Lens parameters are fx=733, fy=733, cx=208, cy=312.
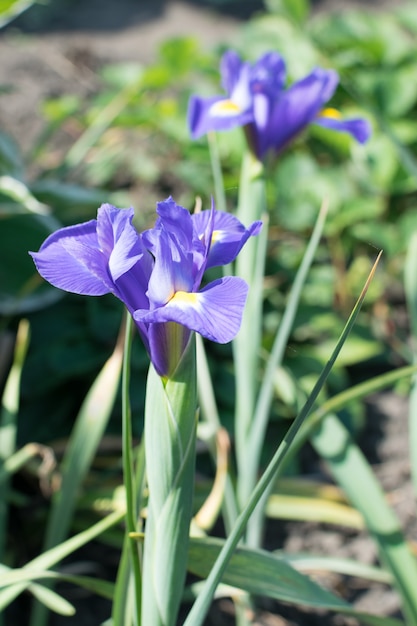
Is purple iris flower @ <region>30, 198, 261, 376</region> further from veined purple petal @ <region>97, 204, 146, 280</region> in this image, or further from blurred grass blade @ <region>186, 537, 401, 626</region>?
blurred grass blade @ <region>186, 537, 401, 626</region>

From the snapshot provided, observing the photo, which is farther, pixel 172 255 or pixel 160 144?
pixel 160 144

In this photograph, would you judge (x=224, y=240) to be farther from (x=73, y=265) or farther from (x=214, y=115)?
(x=214, y=115)

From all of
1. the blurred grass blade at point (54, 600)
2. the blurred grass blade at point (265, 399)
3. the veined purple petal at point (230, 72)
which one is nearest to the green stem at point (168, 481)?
the blurred grass blade at point (54, 600)

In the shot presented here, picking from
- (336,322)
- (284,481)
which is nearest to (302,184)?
(336,322)

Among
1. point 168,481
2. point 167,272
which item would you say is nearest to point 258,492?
point 168,481

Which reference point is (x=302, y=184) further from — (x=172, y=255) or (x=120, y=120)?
(x=172, y=255)

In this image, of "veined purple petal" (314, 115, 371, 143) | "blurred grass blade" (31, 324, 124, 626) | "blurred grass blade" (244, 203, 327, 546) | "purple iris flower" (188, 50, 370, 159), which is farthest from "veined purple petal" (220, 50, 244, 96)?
"blurred grass blade" (31, 324, 124, 626)

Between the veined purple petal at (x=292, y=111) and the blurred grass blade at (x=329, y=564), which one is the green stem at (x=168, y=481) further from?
the veined purple petal at (x=292, y=111)
